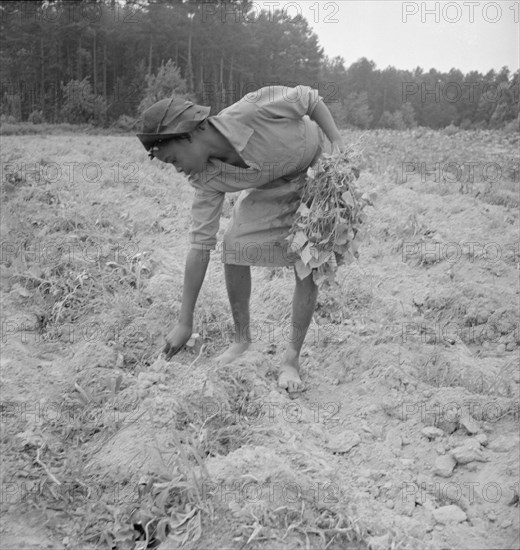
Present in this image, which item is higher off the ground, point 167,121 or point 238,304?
point 167,121

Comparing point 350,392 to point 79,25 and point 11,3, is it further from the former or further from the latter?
point 11,3

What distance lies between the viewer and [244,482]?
2.06m

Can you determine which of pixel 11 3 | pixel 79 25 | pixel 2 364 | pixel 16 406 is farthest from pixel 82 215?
pixel 11 3

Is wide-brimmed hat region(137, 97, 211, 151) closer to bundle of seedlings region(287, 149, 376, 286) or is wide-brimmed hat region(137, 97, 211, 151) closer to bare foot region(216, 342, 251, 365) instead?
Result: bundle of seedlings region(287, 149, 376, 286)

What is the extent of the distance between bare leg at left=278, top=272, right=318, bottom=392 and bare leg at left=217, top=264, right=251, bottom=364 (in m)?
Answer: 0.24

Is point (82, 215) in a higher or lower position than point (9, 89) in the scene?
lower

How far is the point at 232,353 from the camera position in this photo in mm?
3000

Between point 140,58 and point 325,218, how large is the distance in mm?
26910

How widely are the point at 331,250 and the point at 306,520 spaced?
3.87 feet

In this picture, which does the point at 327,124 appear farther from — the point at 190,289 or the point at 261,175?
the point at 190,289

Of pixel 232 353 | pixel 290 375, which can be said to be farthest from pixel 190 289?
pixel 290 375

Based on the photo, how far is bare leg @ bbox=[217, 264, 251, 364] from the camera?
9.32 feet

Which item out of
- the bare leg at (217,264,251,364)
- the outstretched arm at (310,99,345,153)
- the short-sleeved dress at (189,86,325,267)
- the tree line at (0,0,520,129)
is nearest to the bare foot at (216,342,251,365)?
the bare leg at (217,264,251,364)

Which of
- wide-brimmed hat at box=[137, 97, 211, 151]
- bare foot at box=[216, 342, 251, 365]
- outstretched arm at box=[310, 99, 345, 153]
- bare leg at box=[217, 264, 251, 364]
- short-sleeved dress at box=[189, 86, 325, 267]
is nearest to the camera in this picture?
wide-brimmed hat at box=[137, 97, 211, 151]
